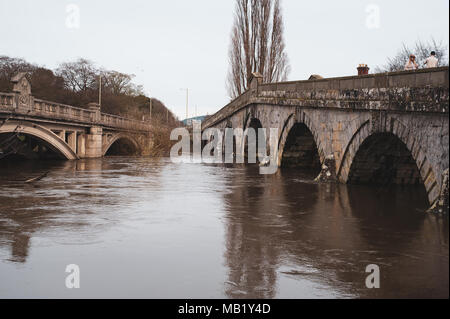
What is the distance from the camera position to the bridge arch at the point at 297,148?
71.8ft

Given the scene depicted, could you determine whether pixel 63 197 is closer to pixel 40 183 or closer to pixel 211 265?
pixel 40 183

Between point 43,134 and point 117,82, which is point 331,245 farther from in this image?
point 117,82

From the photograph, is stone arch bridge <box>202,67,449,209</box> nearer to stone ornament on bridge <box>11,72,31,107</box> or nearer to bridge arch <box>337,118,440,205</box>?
bridge arch <box>337,118,440,205</box>

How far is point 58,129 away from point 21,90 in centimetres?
468

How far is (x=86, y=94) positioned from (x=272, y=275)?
4545 cm

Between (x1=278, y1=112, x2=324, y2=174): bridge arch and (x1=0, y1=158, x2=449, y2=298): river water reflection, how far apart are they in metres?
8.65

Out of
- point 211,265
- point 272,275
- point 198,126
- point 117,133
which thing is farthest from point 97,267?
point 198,126

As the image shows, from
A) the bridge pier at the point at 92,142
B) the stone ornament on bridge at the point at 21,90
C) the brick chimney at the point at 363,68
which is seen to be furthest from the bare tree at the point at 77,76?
the brick chimney at the point at 363,68

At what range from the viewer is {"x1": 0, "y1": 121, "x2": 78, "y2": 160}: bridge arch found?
22.0 metres

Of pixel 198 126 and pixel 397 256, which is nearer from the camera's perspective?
pixel 397 256

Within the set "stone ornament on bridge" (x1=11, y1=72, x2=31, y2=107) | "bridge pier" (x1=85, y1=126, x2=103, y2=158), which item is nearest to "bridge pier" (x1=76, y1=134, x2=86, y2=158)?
"bridge pier" (x1=85, y1=126, x2=103, y2=158)

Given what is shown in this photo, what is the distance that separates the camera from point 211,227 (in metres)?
8.73

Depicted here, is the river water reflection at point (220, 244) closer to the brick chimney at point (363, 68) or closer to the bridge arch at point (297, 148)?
the brick chimney at point (363, 68)

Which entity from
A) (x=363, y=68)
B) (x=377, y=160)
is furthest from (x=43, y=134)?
(x=377, y=160)
